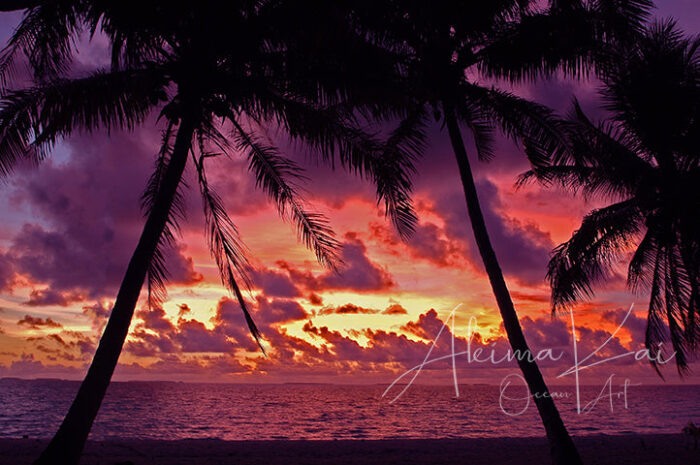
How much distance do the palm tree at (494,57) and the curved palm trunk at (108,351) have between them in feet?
13.4

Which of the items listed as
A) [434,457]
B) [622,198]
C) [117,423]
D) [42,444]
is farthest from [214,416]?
[622,198]

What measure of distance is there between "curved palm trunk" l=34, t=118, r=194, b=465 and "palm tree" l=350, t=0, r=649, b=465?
4.09 m

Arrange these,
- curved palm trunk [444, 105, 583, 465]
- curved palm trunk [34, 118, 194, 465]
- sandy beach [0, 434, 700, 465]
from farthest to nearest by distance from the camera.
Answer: sandy beach [0, 434, 700, 465], curved palm trunk [444, 105, 583, 465], curved palm trunk [34, 118, 194, 465]

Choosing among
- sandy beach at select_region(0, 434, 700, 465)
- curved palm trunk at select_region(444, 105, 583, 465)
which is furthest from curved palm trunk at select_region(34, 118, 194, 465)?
curved palm trunk at select_region(444, 105, 583, 465)

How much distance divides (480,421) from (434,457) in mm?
25885

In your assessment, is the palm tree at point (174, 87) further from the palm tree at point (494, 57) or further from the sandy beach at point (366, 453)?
the sandy beach at point (366, 453)

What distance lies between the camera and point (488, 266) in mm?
8836

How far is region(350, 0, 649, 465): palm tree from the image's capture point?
840 cm

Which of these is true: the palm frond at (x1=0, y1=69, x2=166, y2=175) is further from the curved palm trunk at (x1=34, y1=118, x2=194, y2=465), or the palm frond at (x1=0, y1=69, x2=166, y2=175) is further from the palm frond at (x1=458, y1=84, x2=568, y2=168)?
the palm frond at (x1=458, y1=84, x2=568, y2=168)

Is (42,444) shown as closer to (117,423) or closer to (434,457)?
(434,457)

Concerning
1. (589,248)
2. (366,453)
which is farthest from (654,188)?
(366,453)

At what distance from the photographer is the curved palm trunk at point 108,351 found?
5891 mm

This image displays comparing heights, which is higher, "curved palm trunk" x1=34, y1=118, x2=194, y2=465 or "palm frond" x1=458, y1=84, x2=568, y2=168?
"palm frond" x1=458, y1=84, x2=568, y2=168

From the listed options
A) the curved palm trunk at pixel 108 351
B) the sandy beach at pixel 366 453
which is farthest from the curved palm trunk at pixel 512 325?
the curved palm trunk at pixel 108 351
